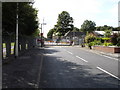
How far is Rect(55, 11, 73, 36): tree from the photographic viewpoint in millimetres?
95819

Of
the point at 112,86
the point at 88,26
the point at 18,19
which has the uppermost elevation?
the point at 88,26

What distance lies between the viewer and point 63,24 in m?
97.1

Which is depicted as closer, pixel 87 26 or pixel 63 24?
pixel 63 24

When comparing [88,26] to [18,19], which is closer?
[18,19]

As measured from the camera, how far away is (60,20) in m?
97.9

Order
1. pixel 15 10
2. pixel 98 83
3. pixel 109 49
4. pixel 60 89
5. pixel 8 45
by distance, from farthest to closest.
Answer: pixel 109 49 → pixel 8 45 → pixel 15 10 → pixel 98 83 → pixel 60 89

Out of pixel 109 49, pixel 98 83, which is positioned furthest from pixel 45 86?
pixel 109 49

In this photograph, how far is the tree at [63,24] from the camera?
95.8m

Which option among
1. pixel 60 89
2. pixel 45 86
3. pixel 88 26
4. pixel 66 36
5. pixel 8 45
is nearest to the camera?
pixel 60 89

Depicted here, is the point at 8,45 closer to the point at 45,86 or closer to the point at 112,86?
the point at 45,86

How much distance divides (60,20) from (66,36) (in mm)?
10341

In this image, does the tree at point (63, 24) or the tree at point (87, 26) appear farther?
the tree at point (87, 26)

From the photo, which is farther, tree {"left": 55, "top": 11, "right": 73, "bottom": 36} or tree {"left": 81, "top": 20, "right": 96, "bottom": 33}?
tree {"left": 81, "top": 20, "right": 96, "bottom": 33}

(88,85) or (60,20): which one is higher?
(60,20)
